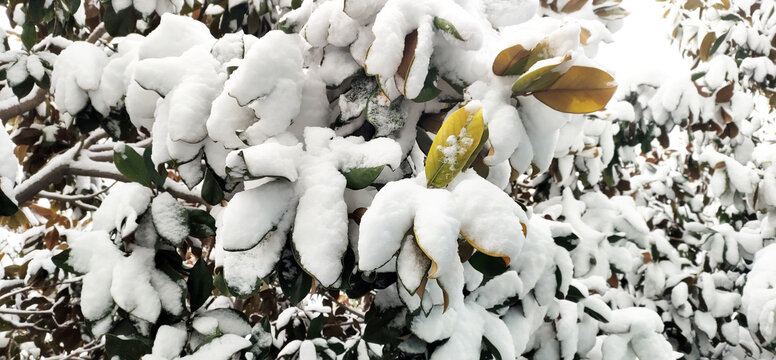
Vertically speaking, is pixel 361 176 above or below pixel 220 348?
above

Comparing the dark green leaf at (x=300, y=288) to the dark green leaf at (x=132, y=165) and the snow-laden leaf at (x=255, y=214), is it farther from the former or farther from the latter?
the dark green leaf at (x=132, y=165)

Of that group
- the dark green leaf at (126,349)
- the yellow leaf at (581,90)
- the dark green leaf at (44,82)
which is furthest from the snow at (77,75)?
the yellow leaf at (581,90)

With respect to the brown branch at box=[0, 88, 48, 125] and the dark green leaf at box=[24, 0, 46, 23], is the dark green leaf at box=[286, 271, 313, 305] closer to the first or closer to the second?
the dark green leaf at box=[24, 0, 46, 23]

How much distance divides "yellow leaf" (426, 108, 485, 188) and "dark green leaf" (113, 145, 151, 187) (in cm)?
52

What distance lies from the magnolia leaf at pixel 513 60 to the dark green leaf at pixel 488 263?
22 centimetres

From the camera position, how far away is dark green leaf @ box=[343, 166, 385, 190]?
1.85 feet

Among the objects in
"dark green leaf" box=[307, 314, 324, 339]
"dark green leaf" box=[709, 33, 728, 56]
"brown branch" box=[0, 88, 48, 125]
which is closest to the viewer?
"dark green leaf" box=[307, 314, 324, 339]

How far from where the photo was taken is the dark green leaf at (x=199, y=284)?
0.81 m

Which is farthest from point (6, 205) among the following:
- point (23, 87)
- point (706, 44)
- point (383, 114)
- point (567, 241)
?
point (706, 44)

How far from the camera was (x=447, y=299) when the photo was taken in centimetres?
50

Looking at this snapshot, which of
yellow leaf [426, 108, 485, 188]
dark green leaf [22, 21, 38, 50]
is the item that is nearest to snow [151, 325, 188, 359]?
yellow leaf [426, 108, 485, 188]

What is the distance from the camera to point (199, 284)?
0.81 m

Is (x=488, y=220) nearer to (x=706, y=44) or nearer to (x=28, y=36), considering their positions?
(x=28, y=36)

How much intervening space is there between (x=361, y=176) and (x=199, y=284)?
0.41 m
